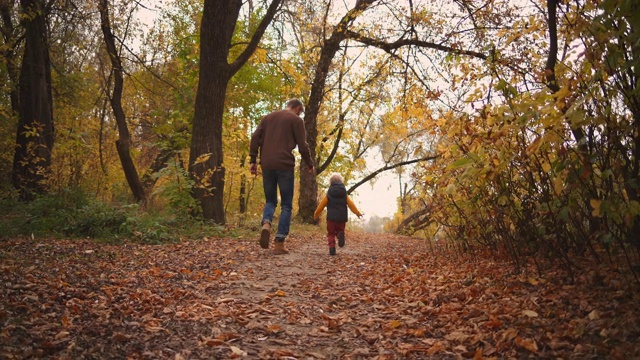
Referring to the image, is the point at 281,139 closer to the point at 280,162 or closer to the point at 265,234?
the point at 280,162

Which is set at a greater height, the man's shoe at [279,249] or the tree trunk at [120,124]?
the tree trunk at [120,124]

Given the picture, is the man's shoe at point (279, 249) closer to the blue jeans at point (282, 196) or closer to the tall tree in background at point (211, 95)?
the blue jeans at point (282, 196)

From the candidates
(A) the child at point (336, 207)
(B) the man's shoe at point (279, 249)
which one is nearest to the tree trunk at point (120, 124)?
(A) the child at point (336, 207)

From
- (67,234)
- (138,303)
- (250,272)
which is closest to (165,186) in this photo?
(67,234)

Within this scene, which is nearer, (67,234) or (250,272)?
(250,272)

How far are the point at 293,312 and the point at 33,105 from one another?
10.3 metres

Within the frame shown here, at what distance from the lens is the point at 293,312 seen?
3.91m

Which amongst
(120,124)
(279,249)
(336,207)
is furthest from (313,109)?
(279,249)

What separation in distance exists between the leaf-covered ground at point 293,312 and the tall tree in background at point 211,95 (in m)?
3.38

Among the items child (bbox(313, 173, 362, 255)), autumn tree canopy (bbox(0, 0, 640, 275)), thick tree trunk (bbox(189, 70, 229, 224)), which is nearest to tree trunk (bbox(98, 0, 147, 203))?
autumn tree canopy (bbox(0, 0, 640, 275))

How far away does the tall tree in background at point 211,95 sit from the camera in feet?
28.2

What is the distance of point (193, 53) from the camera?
13.5 meters

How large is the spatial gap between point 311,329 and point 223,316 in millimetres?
732

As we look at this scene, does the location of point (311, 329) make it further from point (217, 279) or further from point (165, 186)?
point (165, 186)
